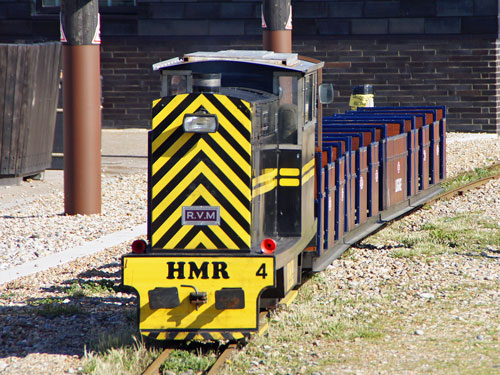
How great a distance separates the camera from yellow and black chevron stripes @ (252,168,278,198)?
26.7 ft

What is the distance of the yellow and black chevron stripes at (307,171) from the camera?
8.86 m

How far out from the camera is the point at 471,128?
26453 millimetres

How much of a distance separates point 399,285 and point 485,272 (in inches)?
47.3

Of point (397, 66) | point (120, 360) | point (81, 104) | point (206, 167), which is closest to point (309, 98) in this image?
point (206, 167)

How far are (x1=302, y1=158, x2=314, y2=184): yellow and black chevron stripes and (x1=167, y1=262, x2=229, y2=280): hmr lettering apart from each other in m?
1.55

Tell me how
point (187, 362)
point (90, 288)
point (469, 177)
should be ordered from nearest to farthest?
point (187, 362), point (90, 288), point (469, 177)

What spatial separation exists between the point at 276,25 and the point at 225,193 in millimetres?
10055

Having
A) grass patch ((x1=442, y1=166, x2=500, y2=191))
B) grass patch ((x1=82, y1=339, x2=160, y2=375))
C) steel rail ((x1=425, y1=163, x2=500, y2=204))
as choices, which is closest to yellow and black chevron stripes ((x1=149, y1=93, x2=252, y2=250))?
grass patch ((x1=82, y1=339, x2=160, y2=375))

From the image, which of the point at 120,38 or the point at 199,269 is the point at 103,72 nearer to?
the point at 120,38

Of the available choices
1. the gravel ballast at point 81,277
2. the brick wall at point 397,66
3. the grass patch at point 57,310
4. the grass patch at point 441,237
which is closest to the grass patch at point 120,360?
the gravel ballast at point 81,277

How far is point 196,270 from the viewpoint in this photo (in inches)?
304

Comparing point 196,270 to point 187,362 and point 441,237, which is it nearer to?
point 187,362

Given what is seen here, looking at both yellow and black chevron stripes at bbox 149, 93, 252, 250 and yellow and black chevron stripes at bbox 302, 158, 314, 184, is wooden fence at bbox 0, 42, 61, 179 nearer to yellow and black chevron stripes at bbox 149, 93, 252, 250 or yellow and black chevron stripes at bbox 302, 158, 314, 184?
yellow and black chevron stripes at bbox 302, 158, 314, 184

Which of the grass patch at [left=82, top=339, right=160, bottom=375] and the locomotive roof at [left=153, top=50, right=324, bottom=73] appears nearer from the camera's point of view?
the grass patch at [left=82, top=339, right=160, bottom=375]
